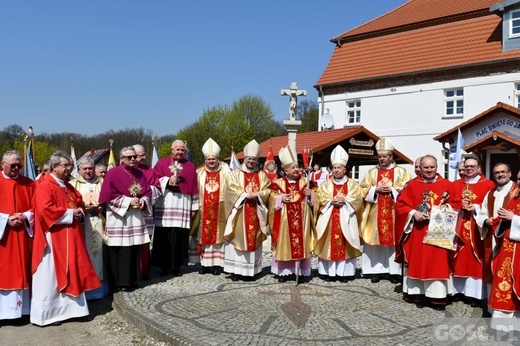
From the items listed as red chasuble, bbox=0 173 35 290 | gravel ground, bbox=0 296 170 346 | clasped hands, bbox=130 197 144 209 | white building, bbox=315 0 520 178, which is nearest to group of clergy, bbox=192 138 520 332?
Answer: clasped hands, bbox=130 197 144 209

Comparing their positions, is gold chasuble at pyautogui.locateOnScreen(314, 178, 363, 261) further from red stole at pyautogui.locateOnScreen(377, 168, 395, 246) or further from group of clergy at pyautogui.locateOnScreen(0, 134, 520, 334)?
red stole at pyautogui.locateOnScreen(377, 168, 395, 246)

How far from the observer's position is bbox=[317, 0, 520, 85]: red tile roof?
82.0ft

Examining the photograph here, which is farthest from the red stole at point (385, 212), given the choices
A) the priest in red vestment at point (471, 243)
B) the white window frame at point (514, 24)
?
the white window frame at point (514, 24)

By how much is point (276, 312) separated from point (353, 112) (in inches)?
954

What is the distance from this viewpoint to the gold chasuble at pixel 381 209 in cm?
898

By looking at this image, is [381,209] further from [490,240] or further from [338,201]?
[490,240]

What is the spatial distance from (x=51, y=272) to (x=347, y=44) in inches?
1068

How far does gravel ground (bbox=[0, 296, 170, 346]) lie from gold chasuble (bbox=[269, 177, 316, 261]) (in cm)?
285

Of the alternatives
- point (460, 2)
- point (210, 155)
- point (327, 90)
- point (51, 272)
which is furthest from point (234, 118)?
point (51, 272)

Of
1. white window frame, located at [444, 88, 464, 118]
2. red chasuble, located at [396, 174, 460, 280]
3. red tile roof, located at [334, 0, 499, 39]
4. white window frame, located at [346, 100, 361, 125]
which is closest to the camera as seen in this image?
red chasuble, located at [396, 174, 460, 280]

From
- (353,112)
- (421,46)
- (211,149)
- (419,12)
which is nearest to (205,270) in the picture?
(211,149)

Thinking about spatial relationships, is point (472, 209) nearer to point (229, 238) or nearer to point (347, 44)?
point (229, 238)

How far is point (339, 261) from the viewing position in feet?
29.4

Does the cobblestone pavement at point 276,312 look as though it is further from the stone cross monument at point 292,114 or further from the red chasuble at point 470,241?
the stone cross monument at point 292,114
